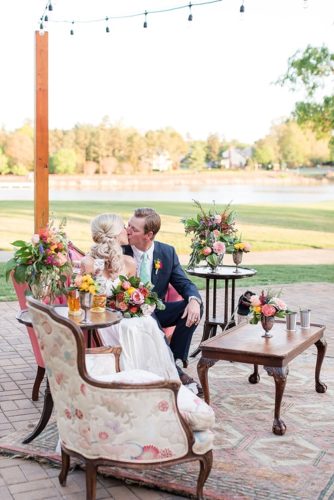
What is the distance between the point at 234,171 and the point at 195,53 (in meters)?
33.7

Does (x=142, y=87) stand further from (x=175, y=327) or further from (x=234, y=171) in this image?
(x=175, y=327)

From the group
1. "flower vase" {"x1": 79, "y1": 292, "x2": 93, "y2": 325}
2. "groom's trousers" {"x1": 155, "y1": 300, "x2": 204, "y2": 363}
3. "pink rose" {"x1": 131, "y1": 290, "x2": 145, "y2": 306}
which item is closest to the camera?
"flower vase" {"x1": 79, "y1": 292, "x2": 93, "y2": 325}

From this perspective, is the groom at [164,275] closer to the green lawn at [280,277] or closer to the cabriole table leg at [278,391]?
the cabriole table leg at [278,391]

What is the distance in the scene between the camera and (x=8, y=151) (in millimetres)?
62406

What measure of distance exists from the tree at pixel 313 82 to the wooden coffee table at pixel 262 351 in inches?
707

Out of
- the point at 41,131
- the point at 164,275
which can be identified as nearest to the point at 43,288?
the point at 164,275

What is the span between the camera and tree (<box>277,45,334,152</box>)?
22.1 metres

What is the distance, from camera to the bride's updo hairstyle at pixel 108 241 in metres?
4.82

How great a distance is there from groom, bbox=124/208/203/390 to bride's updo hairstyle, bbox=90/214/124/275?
716 millimetres

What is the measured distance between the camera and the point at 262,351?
450cm

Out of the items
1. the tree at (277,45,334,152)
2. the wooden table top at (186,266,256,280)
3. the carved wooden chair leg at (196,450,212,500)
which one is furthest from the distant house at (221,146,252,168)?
the carved wooden chair leg at (196,450,212,500)

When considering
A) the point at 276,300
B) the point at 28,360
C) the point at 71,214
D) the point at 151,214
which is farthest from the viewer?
the point at 71,214

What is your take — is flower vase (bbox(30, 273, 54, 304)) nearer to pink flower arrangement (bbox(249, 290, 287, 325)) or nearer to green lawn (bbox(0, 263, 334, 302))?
pink flower arrangement (bbox(249, 290, 287, 325))

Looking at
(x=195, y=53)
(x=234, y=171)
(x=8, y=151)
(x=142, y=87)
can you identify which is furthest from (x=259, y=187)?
(x=195, y=53)
